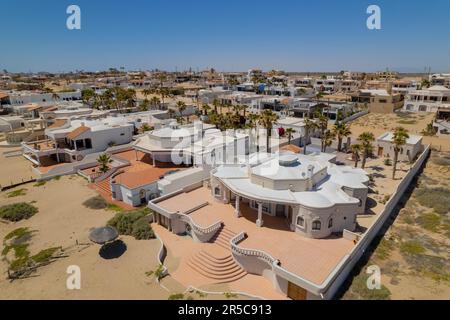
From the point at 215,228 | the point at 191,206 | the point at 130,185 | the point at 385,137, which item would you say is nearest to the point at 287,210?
the point at 215,228

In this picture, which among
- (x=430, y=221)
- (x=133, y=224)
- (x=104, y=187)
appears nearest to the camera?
(x=133, y=224)

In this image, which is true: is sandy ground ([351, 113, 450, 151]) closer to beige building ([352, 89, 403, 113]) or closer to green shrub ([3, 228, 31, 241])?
beige building ([352, 89, 403, 113])

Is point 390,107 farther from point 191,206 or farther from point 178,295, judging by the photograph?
point 178,295

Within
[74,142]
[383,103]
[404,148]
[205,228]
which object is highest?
[383,103]

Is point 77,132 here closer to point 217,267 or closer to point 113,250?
point 113,250

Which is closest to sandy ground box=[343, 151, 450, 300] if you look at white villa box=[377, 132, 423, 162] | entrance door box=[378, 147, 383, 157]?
white villa box=[377, 132, 423, 162]

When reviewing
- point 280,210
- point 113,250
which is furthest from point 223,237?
point 113,250
